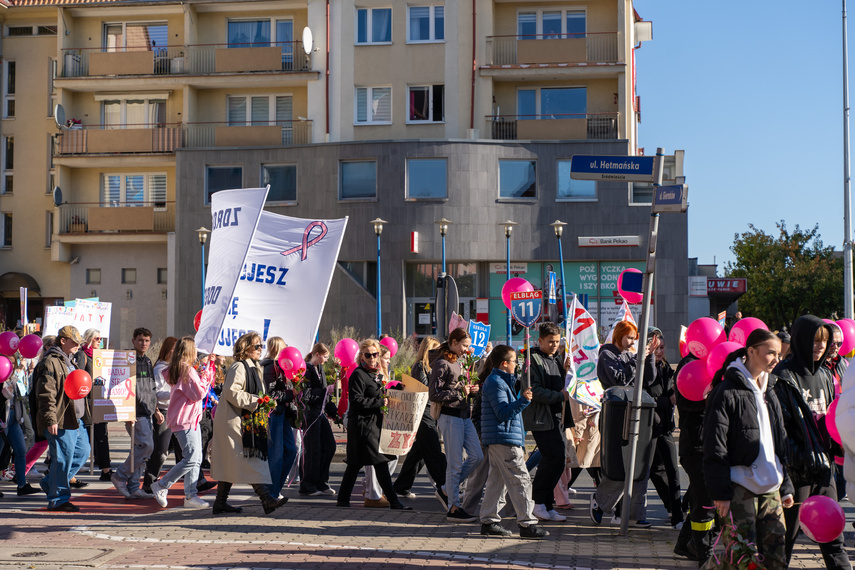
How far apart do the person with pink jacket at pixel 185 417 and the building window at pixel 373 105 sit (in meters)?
25.3

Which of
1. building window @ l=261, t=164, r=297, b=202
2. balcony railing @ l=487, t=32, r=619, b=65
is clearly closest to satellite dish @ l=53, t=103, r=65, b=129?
building window @ l=261, t=164, r=297, b=202

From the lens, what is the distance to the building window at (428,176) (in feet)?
110

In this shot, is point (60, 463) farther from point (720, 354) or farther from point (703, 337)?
point (720, 354)

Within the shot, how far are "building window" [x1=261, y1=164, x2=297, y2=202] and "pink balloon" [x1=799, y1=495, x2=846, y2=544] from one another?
30.5m

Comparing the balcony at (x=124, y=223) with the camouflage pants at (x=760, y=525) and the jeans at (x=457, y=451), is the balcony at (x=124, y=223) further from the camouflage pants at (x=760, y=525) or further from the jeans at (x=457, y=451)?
the camouflage pants at (x=760, y=525)

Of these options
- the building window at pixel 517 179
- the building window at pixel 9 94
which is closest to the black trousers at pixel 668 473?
the building window at pixel 517 179

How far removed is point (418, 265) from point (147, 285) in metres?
11.0

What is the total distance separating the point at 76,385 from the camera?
988 centimetres

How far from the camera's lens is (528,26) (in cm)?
3484

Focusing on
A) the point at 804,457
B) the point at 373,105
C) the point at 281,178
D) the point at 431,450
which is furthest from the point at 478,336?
→ the point at 281,178

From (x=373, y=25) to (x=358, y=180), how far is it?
5647 millimetres

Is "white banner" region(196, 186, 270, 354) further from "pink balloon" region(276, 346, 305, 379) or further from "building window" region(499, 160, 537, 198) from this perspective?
"building window" region(499, 160, 537, 198)

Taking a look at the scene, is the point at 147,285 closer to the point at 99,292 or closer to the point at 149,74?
the point at 99,292

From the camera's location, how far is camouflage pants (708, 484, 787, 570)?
564 centimetres
